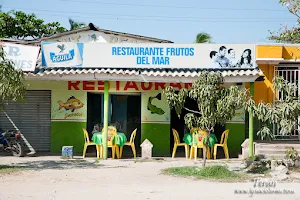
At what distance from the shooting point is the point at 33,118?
1591 cm

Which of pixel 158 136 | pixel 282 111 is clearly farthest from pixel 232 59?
pixel 282 111

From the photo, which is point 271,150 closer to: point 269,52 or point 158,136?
point 269,52

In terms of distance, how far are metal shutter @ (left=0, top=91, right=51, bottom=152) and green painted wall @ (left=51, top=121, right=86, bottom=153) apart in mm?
413

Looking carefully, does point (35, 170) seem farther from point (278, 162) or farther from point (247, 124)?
point (247, 124)

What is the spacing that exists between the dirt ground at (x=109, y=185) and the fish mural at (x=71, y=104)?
2.94m

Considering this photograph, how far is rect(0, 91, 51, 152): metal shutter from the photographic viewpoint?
15.9 m

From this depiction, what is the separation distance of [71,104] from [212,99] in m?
6.45

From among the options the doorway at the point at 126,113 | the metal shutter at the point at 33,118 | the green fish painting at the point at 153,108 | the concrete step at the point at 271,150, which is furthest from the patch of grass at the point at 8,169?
the concrete step at the point at 271,150

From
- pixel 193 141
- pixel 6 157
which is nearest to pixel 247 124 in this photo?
pixel 193 141

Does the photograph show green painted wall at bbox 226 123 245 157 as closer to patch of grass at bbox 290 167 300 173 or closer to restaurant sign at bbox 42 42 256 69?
restaurant sign at bbox 42 42 256 69

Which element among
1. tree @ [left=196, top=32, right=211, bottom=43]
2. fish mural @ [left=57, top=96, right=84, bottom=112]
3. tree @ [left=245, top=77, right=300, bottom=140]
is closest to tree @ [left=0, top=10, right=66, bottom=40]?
tree @ [left=196, top=32, right=211, bottom=43]

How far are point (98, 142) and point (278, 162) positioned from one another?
18.8ft

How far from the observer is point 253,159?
43.8 feet

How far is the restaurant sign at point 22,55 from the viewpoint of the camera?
14.3 m
